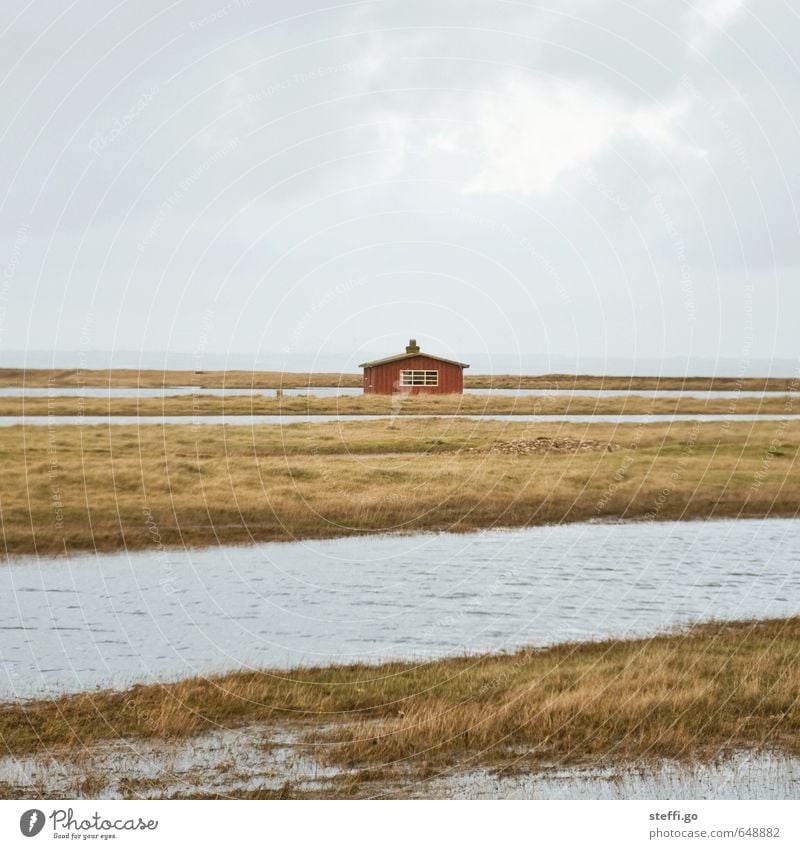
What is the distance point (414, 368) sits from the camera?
8581cm

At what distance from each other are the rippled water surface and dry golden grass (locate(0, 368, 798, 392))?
311ft

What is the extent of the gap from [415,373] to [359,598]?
5988 cm

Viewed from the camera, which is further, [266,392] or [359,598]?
[266,392]

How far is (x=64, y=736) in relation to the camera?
15.0 meters

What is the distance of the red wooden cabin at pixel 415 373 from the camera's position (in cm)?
8525

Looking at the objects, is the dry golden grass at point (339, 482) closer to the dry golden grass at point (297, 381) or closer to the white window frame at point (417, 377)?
the white window frame at point (417, 377)

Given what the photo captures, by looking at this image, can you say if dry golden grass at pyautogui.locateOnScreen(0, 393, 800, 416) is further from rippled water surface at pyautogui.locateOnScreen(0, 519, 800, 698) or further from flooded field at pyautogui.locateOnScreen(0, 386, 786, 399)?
rippled water surface at pyautogui.locateOnScreen(0, 519, 800, 698)

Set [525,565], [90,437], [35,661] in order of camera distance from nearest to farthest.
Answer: [35,661]
[525,565]
[90,437]

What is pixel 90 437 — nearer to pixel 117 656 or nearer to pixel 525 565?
pixel 525 565

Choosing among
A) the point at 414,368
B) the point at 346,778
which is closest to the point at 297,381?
the point at 414,368

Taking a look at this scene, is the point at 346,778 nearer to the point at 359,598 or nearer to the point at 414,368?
the point at 359,598

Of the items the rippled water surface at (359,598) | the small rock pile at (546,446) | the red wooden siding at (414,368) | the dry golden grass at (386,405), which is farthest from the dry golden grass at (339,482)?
the red wooden siding at (414,368)
